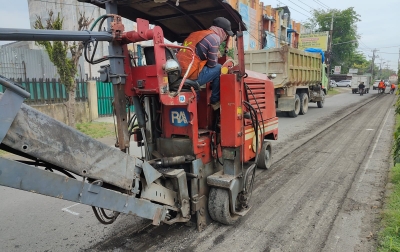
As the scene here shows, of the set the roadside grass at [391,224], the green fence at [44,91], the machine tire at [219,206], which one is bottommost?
the roadside grass at [391,224]

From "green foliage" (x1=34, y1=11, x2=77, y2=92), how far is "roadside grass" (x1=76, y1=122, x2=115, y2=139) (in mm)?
1425

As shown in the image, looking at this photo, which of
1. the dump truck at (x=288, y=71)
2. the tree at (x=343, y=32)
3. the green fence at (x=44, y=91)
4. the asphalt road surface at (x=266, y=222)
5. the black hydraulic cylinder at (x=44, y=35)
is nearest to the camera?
the black hydraulic cylinder at (x=44, y=35)

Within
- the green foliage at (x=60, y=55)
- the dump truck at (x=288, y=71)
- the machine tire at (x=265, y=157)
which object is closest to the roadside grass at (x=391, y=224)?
the machine tire at (x=265, y=157)

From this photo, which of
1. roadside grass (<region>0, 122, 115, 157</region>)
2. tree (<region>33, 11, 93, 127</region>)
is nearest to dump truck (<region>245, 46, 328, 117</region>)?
roadside grass (<region>0, 122, 115, 157</region>)

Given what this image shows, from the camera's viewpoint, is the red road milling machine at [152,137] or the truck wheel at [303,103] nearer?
the red road milling machine at [152,137]

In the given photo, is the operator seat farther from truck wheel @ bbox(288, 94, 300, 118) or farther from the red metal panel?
truck wheel @ bbox(288, 94, 300, 118)

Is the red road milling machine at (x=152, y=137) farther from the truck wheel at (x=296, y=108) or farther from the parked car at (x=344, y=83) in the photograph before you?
the parked car at (x=344, y=83)

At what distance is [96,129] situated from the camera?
34.9ft

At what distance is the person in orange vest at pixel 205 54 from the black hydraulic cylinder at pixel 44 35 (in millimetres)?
1095

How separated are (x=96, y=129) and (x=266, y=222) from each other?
8035 millimetres

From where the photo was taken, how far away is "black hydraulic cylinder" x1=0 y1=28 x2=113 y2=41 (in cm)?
207

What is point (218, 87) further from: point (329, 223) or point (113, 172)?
point (329, 223)

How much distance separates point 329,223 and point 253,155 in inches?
55.0

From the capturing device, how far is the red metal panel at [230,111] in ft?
12.2
